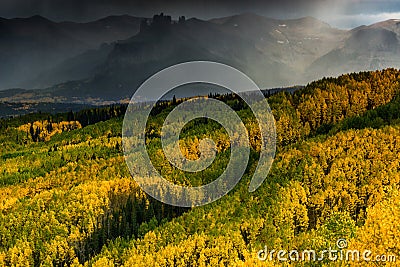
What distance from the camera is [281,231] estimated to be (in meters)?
123

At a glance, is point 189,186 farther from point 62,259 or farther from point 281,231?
point 281,231

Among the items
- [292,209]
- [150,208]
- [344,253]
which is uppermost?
[344,253]

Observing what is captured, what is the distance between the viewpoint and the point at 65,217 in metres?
192

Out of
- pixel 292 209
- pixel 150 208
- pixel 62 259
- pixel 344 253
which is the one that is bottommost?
pixel 62 259

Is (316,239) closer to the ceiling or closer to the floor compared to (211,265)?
closer to the ceiling

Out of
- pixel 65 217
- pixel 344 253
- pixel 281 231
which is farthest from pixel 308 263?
pixel 65 217

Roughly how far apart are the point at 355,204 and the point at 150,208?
273ft

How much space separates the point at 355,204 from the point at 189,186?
7845 centimetres

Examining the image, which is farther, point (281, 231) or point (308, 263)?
point (281, 231)

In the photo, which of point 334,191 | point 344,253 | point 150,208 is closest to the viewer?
point 344,253

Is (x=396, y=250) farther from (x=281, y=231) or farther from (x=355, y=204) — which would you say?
(x=355, y=204)

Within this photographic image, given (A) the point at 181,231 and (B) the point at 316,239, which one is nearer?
(B) the point at 316,239

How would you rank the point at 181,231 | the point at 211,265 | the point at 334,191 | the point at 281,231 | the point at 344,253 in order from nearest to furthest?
1. the point at 344,253
2. the point at 211,265
3. the point at 281,231
4. the point at 181,231
5. the point at 334,191

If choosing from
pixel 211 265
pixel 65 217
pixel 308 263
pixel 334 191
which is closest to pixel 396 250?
pixel 308 263
